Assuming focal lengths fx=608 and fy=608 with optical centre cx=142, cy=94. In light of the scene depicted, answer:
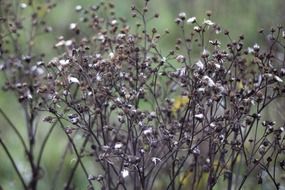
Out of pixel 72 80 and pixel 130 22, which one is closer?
pixel 72 80

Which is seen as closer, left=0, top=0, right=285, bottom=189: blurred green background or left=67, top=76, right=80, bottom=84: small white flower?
left=67, top=76, right=80, bottom=84: small white flower

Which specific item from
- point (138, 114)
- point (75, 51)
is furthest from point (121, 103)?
point (75, 51)

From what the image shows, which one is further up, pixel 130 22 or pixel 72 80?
pixel 130 22

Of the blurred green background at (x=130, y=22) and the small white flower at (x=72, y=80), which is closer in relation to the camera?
the small white flower at (x=72, y=80)

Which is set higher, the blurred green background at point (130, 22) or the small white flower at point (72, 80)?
the blurred green background at point (130, 22)

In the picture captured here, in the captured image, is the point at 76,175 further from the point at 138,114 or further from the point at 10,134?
the point at 138,114

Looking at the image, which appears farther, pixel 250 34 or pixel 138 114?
pixel 250 34

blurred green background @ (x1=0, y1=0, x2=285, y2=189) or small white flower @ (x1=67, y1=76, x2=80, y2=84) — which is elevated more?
blurred green background @ (x1=0, y1=0, x2=285, y2=189)

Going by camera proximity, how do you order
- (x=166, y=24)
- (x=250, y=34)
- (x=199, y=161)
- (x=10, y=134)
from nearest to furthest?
(x=199, y=161) → (x=10, y=134) → (x=250, y=34) → (x=166, y=24)
